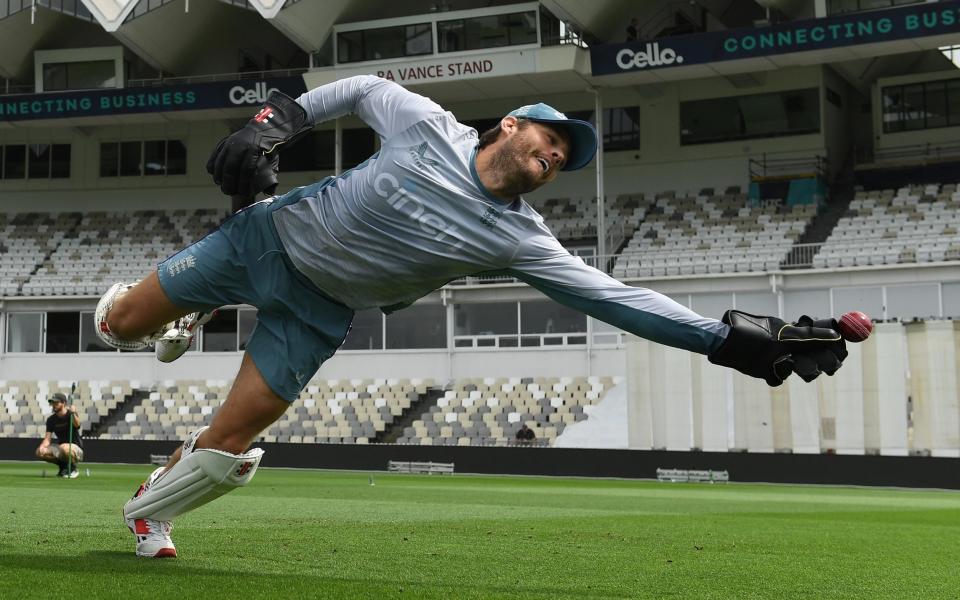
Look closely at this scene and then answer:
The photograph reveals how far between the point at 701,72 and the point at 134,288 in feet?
102

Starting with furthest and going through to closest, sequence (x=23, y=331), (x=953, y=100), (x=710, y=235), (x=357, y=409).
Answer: (x=23, y=331), (x=953, y=100), (x=710, y=235), (x=357, y=409)

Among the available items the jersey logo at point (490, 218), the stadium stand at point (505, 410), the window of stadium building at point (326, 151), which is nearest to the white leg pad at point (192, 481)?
the jersey logo at point (490, 218)

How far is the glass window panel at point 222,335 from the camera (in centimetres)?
3938

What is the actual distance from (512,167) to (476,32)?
32976 mm

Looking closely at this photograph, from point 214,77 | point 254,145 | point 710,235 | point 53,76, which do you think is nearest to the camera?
point 254,145

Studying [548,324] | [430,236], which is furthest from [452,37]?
[430,236]

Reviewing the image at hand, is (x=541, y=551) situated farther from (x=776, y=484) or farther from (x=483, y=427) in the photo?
(x=483, y=427)

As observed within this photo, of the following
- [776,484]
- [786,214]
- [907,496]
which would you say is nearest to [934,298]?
[786,214]

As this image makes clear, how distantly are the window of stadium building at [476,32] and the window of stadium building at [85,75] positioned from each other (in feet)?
42.8

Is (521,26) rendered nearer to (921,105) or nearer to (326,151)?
(326,151)

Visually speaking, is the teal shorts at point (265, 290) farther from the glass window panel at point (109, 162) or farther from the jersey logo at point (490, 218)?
the glass window panel at point (109, 162)

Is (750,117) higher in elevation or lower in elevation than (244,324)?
higher

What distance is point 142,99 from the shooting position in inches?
1551

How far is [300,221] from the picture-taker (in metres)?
5.33
